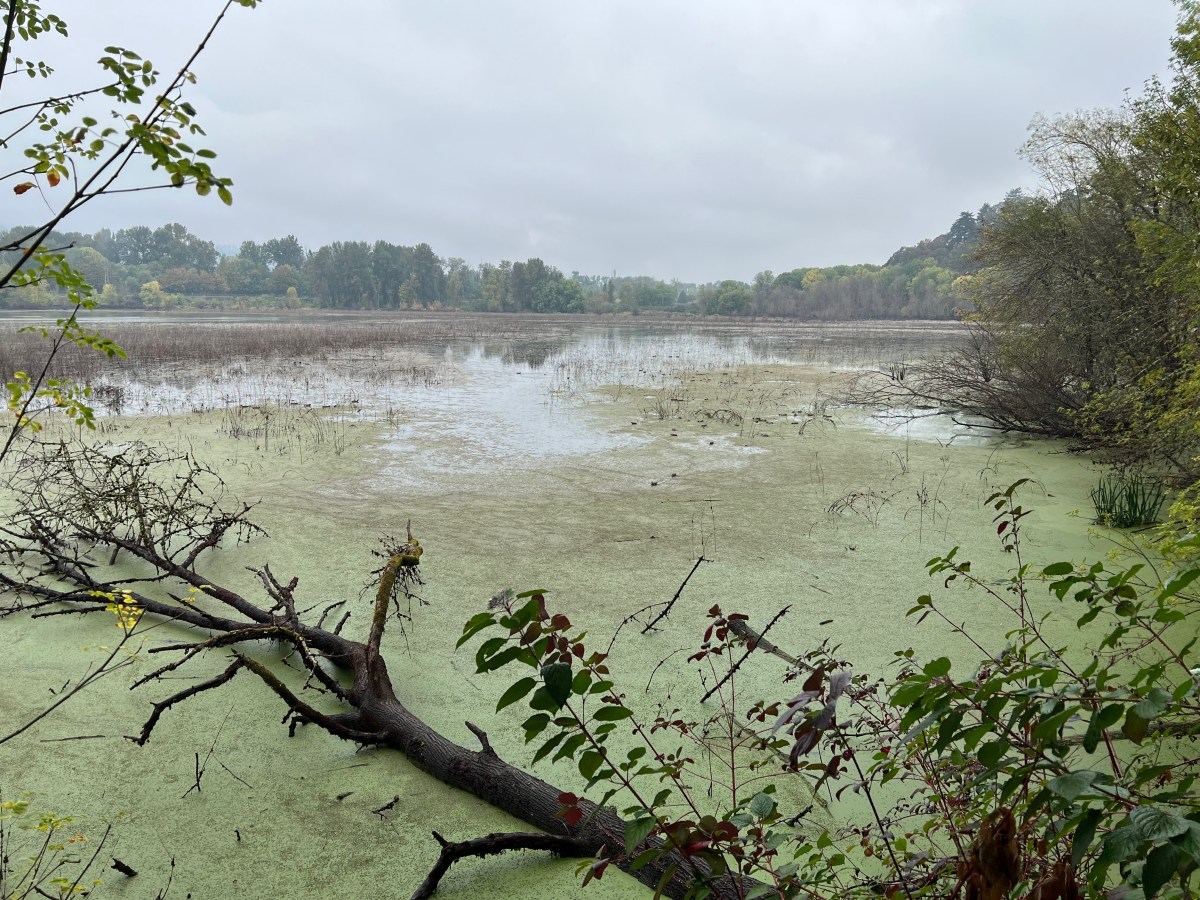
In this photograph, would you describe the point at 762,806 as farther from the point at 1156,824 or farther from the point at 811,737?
the point at 1156,824

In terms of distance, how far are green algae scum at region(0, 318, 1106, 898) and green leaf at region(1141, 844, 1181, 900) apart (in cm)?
167

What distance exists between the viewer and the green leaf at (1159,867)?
650 millimetres

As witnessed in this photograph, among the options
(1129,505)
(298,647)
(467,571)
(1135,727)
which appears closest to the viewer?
(1135,727)

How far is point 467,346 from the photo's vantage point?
2347 cm

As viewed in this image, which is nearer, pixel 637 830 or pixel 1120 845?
pixel 1120 845

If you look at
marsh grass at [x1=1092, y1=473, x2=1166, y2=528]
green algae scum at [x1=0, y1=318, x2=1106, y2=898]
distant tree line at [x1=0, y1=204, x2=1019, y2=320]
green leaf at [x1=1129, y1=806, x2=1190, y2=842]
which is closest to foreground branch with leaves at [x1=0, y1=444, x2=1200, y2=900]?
green leaf at [x1=1129, y1=806, x2=1190, y2=842]

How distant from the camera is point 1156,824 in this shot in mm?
691

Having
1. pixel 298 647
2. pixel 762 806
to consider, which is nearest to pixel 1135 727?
→ pixel 762 806

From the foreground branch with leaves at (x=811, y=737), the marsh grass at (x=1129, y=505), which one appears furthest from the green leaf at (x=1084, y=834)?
the marsh grass at (x=1129, y=505)

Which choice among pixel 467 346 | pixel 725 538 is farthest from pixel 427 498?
pixel 467 346

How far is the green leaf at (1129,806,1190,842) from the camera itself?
671mm

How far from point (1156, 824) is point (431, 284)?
75653mm

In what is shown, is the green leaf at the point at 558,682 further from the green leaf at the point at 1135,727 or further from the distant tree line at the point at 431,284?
the distant tree line at the point at 431,284

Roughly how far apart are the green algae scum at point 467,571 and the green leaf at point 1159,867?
1.67 metres
